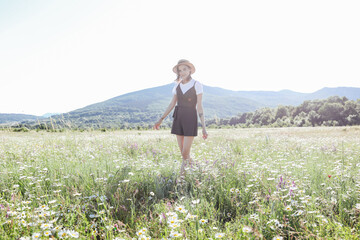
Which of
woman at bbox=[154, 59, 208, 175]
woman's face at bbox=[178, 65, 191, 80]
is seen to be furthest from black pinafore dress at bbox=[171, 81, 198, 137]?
woman's face at bbox=[178, 65, 191, 80]

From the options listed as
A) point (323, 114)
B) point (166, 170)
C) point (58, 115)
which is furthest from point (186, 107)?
point (323, 114)

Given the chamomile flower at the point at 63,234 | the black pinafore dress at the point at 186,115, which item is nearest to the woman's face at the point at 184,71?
Answer: the black pinafore dress at the point at 186,115

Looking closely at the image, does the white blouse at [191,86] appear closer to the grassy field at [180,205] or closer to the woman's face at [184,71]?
the woman's face at [184,71]

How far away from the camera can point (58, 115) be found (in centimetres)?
800

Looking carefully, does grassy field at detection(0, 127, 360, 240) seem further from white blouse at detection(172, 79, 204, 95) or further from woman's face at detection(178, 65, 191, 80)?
woman's face at detection(178, 65, 191, 80)

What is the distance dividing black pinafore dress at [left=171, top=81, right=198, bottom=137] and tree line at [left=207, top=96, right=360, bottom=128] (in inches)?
2139

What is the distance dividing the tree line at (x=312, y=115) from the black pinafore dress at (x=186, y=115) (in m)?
54.3

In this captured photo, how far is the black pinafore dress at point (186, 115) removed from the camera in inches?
207

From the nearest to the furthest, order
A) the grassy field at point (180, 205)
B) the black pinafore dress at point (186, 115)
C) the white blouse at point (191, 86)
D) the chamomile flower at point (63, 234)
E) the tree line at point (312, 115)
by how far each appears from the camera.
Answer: the chamomile flower at point (63, 234) < the grassy field at point (180, 205) < the black pinafore dress at point (186, 115) < the white blouse at point (191, 86) < the tree line at point (312, 115)

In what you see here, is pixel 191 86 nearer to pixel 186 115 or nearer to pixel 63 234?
pixel 186 115

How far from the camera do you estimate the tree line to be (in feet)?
227

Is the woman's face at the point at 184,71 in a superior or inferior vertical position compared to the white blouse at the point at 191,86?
superior

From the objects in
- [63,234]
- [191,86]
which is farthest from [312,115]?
[63,234]

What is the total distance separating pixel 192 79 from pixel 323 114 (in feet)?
283
